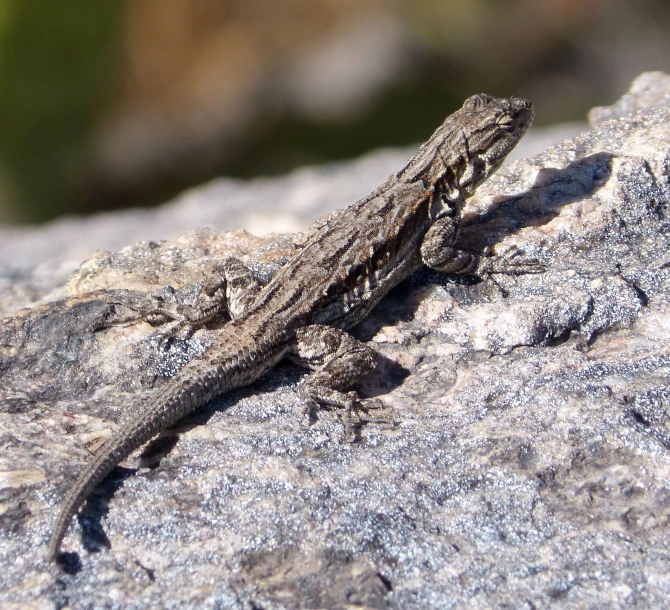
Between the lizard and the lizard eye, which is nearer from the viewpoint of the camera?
the lizard

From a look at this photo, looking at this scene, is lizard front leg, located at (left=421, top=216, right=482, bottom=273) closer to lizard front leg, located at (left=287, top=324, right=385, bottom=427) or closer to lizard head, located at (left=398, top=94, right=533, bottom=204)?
lizard head, located at (left=398, top=94, right=533, bottom=204)

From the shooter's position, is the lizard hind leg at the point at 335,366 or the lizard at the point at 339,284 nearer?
the lizard at the point at 339,284

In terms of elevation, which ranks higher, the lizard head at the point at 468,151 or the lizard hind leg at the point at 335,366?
the lizard head at the point at 468,151

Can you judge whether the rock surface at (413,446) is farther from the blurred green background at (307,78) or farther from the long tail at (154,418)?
the blurred green background at (307,78)

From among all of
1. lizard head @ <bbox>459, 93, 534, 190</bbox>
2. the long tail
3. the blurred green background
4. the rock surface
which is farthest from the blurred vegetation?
the long tail

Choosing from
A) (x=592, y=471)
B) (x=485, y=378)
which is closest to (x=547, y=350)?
(x=485, y=378)

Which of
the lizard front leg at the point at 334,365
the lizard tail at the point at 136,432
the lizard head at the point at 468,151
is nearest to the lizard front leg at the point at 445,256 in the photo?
the lizard head at the point at 468,151

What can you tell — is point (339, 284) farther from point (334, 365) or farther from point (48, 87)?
point (48, 87)

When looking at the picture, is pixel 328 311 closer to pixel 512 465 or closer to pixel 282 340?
pixel 282 340
